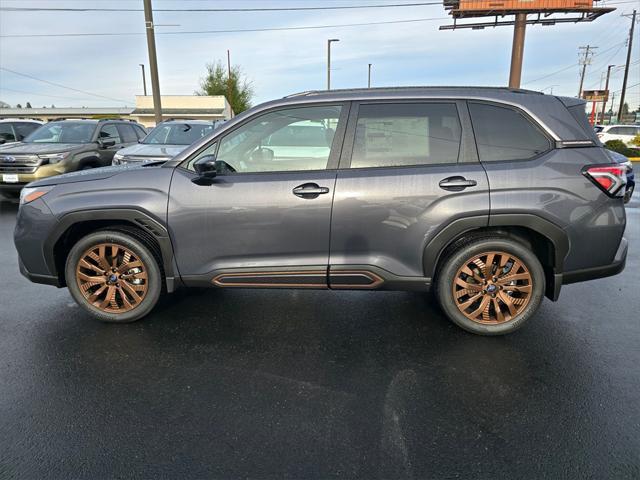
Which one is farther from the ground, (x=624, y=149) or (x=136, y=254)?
(x=136, y=254)

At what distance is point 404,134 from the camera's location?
3369mm

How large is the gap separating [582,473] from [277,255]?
2.29 m

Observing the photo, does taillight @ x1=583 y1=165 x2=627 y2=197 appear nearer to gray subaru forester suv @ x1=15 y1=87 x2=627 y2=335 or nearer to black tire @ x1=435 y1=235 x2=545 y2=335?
gray subaru forester suv @ x1=15 y1=87 x2=627 y2=335

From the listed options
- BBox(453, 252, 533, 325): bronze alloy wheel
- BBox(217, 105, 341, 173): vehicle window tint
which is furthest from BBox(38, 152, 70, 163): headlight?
BBox(453, 252, 533, 325): bronze alloy wheel

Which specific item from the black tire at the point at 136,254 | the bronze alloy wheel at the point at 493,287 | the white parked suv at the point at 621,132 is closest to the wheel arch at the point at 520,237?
the bronze alloy wheel at the point at 493,287

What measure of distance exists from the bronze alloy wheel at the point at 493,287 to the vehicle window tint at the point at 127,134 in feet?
31.7

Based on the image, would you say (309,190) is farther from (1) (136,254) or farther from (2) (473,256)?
(1) (136,254)

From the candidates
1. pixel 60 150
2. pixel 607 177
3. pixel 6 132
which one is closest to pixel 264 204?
pixel 607 177

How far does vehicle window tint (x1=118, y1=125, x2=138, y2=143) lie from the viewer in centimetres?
1067

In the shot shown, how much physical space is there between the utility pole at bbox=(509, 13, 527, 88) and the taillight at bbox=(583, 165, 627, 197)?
59.6ft

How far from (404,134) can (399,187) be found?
1.47 ft

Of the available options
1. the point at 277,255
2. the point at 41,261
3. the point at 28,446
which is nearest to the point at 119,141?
the point at 41,261

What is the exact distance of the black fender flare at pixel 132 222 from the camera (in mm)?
3404

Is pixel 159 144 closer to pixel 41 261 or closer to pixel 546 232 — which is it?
pixel 41 261
